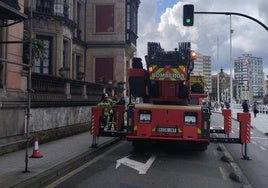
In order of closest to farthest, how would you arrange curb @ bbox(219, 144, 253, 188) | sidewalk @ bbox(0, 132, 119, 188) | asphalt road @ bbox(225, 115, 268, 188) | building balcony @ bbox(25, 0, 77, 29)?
sidewalk @ bbox(0, 132, 119, 188) < curb @ bbox(219, 144, 253, 188) < asphalt road @ bbox(225, 115, 268, 188) < building balcony @ bbox(25, 0, 77, 29)

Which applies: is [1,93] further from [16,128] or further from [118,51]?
[118,51]

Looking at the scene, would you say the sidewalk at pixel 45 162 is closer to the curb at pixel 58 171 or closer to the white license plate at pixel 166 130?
the curb at pixel 58 171

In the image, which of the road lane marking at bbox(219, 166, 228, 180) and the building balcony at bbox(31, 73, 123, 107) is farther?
the building balcony at bbox(31, 73, 123, 107)

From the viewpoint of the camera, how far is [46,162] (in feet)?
37.0

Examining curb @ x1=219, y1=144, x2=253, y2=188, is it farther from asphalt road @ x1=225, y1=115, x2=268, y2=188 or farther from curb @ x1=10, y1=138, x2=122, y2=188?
curb @ x1=10, y1=138, x2=122, y2=188

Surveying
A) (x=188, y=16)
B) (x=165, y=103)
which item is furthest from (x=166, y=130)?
(x=188, y=16)

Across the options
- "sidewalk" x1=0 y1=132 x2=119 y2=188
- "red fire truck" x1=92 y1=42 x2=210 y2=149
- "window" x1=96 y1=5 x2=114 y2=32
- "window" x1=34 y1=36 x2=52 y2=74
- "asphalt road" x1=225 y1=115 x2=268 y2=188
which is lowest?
"asphalt road" x1=225 y1=115 x2=268 y2=188

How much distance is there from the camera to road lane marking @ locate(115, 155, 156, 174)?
11464 millimetres

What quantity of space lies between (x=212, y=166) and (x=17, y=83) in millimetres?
6425

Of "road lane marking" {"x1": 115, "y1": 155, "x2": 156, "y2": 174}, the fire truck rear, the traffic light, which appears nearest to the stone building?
"road lane marking" {"x1": 115, "y1": 155, "x2": 156, "y2": 174}

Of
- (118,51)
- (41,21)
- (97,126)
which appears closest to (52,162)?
(97,126)

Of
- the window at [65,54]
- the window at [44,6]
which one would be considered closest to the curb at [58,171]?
the window at [44,6]

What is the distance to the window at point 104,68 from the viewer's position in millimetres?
36031

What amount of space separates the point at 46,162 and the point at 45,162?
1.1 inches
